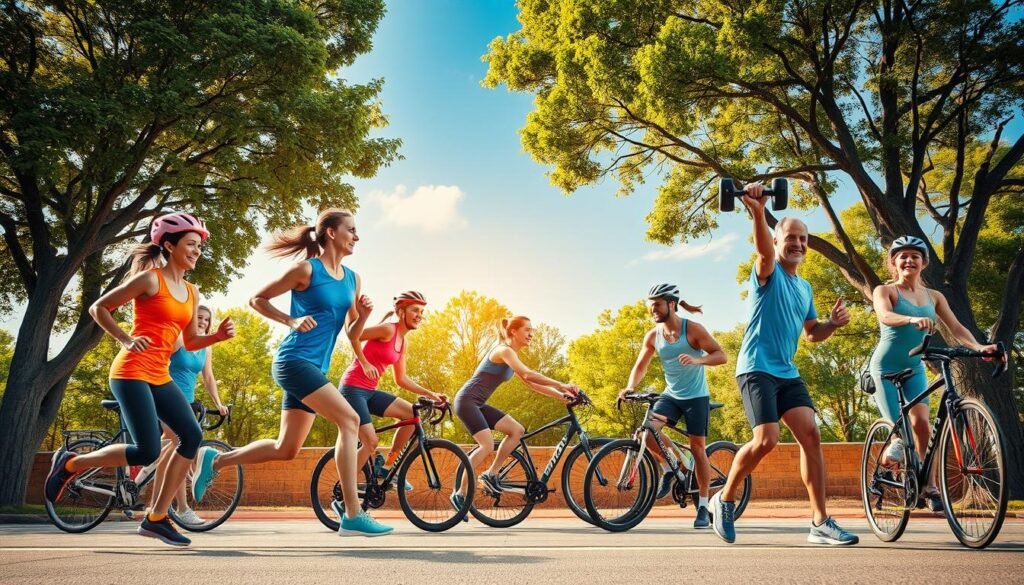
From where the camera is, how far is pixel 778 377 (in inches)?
178

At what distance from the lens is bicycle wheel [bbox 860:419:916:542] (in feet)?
15.5

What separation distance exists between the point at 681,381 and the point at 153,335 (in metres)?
4.47

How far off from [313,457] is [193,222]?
8.08 metres

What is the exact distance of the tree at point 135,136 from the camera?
12.2 metres

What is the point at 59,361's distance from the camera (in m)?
13.0

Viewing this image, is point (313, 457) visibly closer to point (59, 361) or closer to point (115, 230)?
point (59, 361)

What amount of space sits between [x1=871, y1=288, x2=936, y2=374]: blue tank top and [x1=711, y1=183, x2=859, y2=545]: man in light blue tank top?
1.43 meters

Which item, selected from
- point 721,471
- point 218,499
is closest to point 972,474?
point 721,471

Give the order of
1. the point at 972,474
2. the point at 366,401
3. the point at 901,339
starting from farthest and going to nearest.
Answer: the point at 366,401 < the point at 901,339 < the point at 972,474

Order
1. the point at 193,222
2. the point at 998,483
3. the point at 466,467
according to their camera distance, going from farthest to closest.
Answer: the point at 466,467 → the point at 193,222 → the point at 998,483

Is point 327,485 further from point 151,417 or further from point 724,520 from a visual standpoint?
point 724,520

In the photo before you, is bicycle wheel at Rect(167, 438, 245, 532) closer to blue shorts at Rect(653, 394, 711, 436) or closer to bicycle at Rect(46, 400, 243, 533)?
bicycle at Rect(46, 400, 243, 533)

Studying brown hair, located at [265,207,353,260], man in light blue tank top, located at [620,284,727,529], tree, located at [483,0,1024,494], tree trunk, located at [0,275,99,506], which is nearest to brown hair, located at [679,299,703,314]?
man in light blue tank top, located at [620,284,727,529]

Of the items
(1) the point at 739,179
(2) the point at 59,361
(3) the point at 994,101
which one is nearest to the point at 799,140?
(1) the point at 739,179
